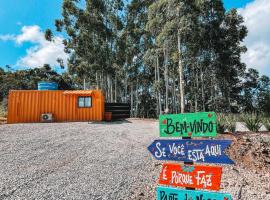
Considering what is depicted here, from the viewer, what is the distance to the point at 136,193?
459 cm

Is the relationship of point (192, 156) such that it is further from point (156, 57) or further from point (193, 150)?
point (156, 57)

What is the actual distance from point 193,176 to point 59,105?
1554 centimetres

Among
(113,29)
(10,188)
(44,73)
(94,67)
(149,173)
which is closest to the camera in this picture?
(10,188)

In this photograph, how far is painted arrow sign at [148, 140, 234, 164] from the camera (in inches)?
99.3

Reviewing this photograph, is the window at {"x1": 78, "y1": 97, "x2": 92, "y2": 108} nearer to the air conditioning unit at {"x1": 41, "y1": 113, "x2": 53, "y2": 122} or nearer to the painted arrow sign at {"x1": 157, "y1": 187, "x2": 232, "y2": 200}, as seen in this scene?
the air conditioning unit at {"x1": 41, "y1": 113, "x2": 53, "y2": 122}

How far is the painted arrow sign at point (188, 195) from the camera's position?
7.84 feet

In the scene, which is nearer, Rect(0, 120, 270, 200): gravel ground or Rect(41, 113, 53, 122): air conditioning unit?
Rect(0, 120, 270, 200): gravel ground

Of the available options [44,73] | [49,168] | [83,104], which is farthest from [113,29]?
[49,168]

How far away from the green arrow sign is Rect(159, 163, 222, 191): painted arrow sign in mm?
351

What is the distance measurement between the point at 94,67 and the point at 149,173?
22719 mm

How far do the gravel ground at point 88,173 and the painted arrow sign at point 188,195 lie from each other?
74.9 inches

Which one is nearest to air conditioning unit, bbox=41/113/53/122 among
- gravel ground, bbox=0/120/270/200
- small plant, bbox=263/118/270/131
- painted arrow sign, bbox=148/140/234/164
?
gravel ground, bbox=0/120/270/200

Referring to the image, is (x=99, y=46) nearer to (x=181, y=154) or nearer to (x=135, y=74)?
(x=135, y=74)

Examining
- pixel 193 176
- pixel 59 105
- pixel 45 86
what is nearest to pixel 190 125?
pixel 193 176
